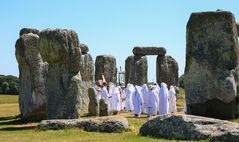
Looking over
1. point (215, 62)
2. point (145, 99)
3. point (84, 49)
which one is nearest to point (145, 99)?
point (145, 99)

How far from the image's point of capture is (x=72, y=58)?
1925cm

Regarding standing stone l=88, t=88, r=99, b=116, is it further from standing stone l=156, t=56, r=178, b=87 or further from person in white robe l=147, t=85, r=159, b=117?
standing stone l=156, t=56, r=178, b=87

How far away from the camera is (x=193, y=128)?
42.5 feet

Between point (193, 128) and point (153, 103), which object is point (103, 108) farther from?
point (193, 128)

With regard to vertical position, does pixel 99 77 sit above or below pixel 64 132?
above

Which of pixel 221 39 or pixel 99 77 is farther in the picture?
pixel 99 77

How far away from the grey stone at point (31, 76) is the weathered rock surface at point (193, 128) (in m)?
9.90

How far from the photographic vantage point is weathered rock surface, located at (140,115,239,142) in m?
12.4

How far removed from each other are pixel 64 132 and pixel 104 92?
47.3 ft

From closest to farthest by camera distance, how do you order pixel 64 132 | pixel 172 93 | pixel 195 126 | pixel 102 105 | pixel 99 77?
pixel 195 126
pixel 64 132
pixel 102 105
pixel 172 93
pixel 99 77

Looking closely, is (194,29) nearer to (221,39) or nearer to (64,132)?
(221,39)

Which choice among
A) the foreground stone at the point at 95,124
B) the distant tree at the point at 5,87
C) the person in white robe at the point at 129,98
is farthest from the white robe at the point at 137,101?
the distant tree at the point at 5,87

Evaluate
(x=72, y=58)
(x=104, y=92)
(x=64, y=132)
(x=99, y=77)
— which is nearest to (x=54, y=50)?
(x=72, y=58)

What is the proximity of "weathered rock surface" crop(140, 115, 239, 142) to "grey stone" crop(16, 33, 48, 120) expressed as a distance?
9.90 metres
